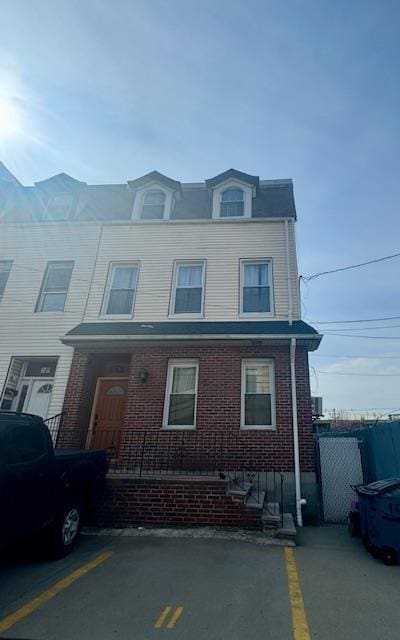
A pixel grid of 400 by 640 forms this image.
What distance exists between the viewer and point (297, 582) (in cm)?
405

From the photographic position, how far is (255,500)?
6.16m

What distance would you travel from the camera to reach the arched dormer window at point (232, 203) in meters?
10.9

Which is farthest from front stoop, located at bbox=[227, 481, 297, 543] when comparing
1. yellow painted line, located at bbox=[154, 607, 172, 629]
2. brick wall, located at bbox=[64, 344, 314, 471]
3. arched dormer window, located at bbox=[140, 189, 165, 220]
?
arched dormer window, located at bbox=[140, 189, 165, 220]

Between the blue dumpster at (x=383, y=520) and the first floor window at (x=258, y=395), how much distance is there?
8.81 feet

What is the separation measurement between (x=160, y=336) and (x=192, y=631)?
236 inches

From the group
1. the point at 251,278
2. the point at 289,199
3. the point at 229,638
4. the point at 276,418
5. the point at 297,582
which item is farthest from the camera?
the point at 289,199

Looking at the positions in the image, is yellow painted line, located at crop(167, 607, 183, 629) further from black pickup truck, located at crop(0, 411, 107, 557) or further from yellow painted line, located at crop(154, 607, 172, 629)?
black pickup truck, located at crop(0, 411, 107, 557)

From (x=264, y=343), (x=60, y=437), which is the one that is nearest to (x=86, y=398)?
(x=60, y=437)

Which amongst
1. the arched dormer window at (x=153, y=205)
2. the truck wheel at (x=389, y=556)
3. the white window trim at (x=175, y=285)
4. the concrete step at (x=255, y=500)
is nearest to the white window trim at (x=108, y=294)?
the white window trim at (x=175, y=285)

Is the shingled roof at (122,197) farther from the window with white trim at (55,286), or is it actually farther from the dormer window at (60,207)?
the window with white trim at (55,286)

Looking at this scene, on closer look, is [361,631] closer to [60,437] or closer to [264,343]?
[264,343]

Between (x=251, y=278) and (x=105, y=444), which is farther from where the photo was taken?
(x=251, y=278)

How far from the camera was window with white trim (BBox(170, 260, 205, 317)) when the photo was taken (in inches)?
377

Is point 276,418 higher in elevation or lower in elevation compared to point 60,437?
higher
